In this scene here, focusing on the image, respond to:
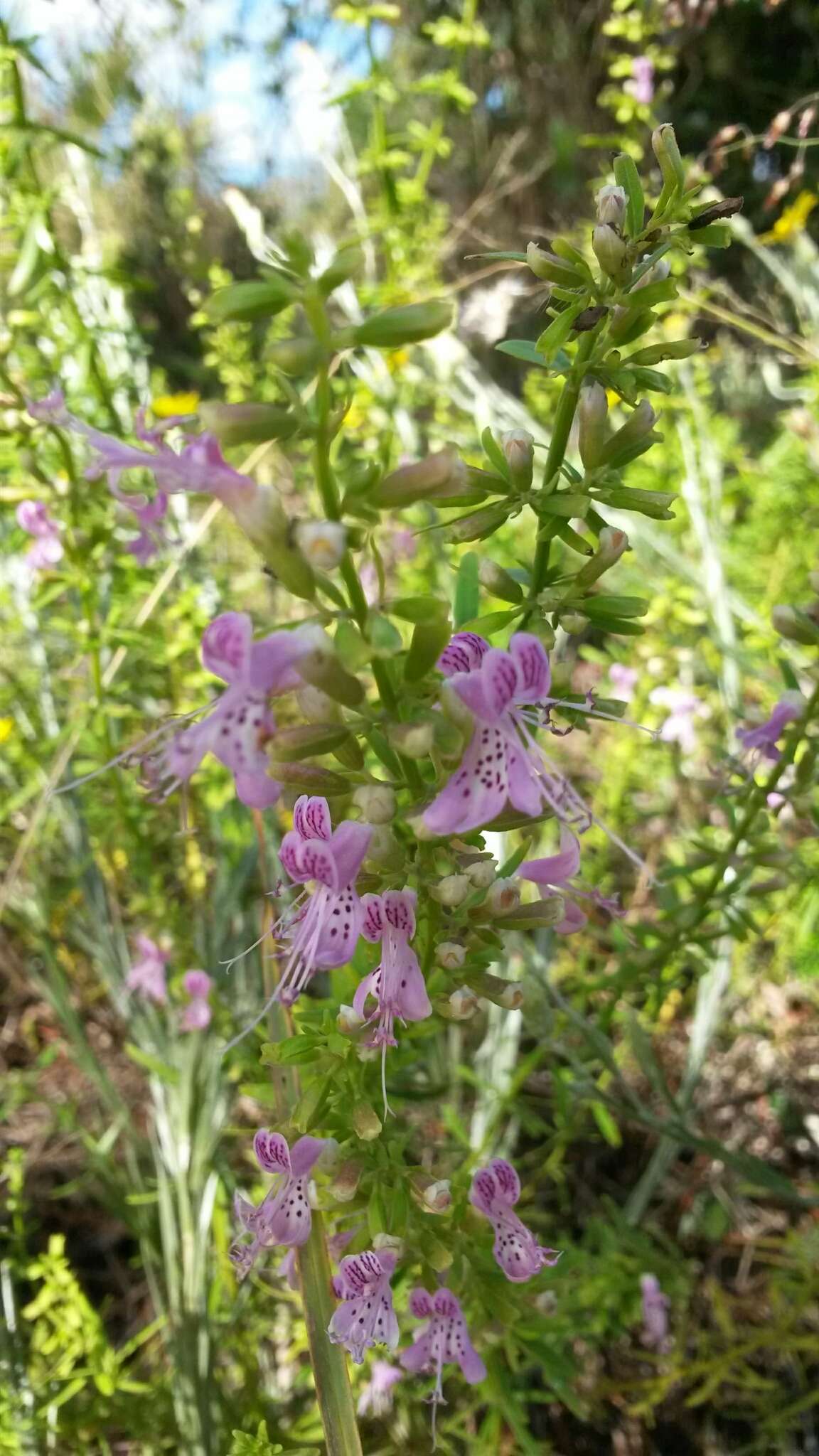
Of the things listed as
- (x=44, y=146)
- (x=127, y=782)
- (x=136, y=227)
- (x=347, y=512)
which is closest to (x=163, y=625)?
(x=127, y=782)

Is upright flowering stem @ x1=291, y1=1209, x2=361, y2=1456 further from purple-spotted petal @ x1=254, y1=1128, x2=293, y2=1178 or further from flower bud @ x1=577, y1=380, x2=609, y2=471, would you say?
flower bud @ x1=577, y1=380, x2=609, y2=471

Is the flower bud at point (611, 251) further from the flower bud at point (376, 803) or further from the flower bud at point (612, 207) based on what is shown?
the flower bud at point (376, 803)

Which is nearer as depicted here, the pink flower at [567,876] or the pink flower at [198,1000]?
the pink flower at [567,876]

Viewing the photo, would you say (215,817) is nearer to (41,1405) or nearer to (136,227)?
(41,1405)

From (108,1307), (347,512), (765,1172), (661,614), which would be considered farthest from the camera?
(661,614)

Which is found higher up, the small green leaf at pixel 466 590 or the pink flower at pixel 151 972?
the small green leaf at pixel 466 590

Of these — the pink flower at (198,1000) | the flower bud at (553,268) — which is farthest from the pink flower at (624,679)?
the flower bud at (553,268)
